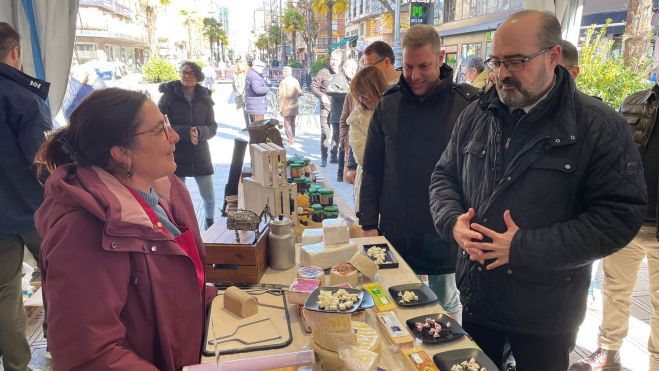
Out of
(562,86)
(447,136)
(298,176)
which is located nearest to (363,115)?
(298,176)

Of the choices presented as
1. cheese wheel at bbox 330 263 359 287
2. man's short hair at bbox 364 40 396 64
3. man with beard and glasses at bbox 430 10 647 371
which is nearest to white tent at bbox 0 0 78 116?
man's short hair at bbox 364 40 396 64

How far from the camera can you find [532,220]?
146cm

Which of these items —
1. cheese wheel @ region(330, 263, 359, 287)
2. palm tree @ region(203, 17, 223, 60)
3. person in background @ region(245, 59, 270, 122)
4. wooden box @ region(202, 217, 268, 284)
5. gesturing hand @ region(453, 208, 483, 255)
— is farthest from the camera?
palm tree @ region(203, 17, 223, 60)

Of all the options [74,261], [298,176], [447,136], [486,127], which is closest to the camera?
[74,261]

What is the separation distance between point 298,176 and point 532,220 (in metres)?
1.86

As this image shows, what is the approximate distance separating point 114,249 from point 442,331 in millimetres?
1007

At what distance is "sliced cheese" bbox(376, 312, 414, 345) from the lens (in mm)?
1349

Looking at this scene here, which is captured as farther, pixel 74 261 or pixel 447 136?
pixel 447 136

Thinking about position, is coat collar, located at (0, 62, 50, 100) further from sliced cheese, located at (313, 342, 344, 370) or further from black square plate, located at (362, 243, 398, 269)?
sliced cheese, located at (313, 342, 344, 370)

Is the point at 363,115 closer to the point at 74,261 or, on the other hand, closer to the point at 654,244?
the point at 654,244

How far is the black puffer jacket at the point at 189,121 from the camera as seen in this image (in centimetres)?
421

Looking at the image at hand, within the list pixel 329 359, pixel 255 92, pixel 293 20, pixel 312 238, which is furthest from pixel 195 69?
pixel 293 20

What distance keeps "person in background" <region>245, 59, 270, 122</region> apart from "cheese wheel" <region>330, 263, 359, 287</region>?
7.21 m

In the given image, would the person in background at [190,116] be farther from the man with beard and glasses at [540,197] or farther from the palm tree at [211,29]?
the palm tree at [211,29]
